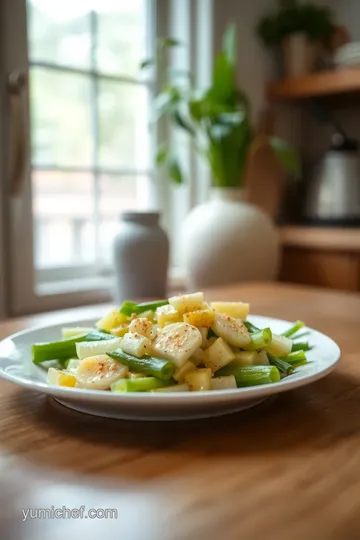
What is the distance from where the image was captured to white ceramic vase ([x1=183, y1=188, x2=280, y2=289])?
1.96 metres

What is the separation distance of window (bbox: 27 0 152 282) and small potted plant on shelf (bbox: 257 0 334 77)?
49 cm

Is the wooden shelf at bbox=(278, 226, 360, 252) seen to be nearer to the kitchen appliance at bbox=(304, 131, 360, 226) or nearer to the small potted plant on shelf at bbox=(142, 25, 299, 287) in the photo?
the kitchen appliance at bbox=(304, 131, 360, 226)

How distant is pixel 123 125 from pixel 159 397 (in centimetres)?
185

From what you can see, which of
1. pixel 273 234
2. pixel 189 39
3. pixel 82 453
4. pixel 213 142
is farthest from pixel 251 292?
pixel 189 39

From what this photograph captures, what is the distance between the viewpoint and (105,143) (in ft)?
7.21

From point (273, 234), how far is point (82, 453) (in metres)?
1.59

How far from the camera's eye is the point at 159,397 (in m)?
0.52

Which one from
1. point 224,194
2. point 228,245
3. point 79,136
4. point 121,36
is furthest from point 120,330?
point 121,36

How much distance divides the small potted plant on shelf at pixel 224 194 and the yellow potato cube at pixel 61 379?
1377 mm

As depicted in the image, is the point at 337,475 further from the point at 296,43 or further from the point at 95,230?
the point at 296,43

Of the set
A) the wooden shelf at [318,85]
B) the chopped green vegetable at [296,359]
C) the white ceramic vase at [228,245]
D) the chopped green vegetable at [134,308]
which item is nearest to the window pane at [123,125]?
the white ceramic vase at [228,245]

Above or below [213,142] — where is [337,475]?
below

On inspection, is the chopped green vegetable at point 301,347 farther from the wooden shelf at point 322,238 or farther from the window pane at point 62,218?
the wooden shelf at point 322,238

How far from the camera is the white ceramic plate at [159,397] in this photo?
0.52 meters
